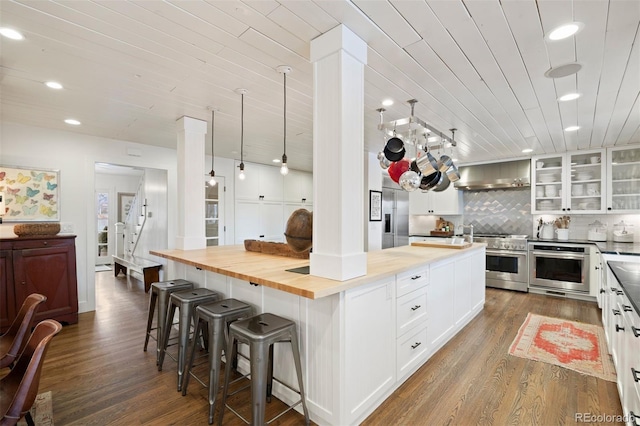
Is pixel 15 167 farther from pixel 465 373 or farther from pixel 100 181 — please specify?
pixel 465 373

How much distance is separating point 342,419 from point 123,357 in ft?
7.08

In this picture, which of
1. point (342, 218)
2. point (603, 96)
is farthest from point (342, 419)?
point (603, 96)

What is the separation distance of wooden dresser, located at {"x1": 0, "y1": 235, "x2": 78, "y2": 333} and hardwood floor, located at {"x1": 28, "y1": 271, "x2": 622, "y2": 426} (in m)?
0.43

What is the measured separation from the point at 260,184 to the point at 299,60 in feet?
14.1

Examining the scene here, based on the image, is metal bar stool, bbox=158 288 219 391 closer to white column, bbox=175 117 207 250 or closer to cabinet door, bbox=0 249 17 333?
white column, bbox=175 117 207 250

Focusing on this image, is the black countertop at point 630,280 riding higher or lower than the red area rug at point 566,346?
higher

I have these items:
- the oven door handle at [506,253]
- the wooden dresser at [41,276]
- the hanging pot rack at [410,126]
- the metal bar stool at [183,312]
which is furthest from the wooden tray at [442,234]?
the wooden dresser at [41,276]

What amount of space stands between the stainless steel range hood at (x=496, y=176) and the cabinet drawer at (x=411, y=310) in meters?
3.81

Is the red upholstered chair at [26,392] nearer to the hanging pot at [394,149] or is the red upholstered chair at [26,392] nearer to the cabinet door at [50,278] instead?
the cabinet door at [50,278]

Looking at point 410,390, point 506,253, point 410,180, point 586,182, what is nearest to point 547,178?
point 586,182

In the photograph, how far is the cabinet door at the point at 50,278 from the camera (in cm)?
325

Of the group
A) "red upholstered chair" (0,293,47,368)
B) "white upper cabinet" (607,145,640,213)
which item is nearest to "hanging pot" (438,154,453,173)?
"white upper cabinet" (607,145,640,213)

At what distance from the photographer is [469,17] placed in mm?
1696

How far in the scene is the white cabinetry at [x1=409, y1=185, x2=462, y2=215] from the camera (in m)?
6.02
